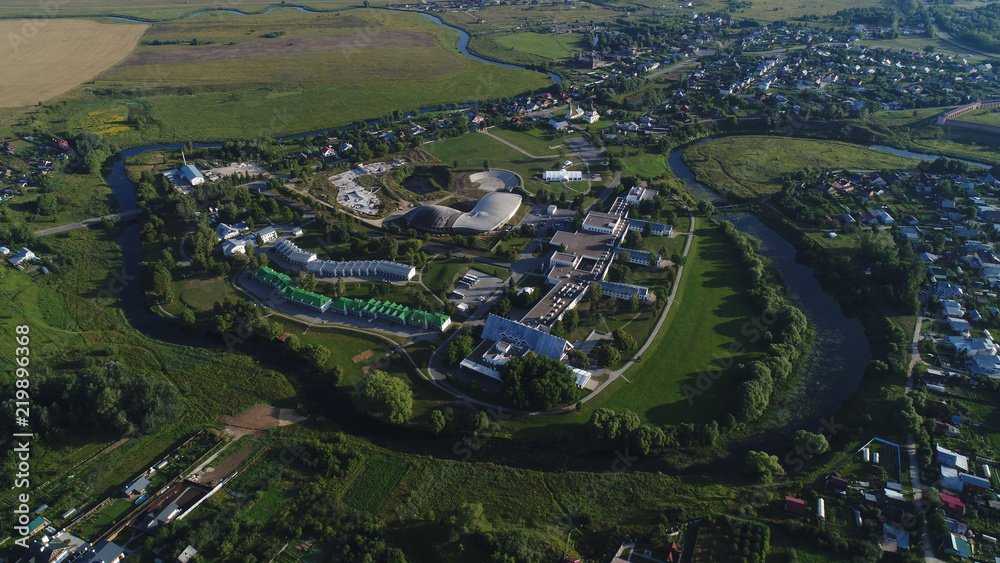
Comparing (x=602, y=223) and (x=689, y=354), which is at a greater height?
(x=602, y=223)

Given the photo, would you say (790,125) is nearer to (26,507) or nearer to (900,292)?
(900,292)

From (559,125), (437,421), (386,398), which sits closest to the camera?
(437,421)

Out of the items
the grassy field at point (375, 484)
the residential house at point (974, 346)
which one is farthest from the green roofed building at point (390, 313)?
the residential house at point (974, 346)

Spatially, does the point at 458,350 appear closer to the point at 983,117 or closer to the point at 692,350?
the point at 692,350

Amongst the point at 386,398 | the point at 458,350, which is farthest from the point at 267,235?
the point at 386,398

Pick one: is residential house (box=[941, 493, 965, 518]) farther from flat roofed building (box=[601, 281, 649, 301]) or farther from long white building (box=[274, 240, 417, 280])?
long white building (box=[274, 240, 417, 280])
